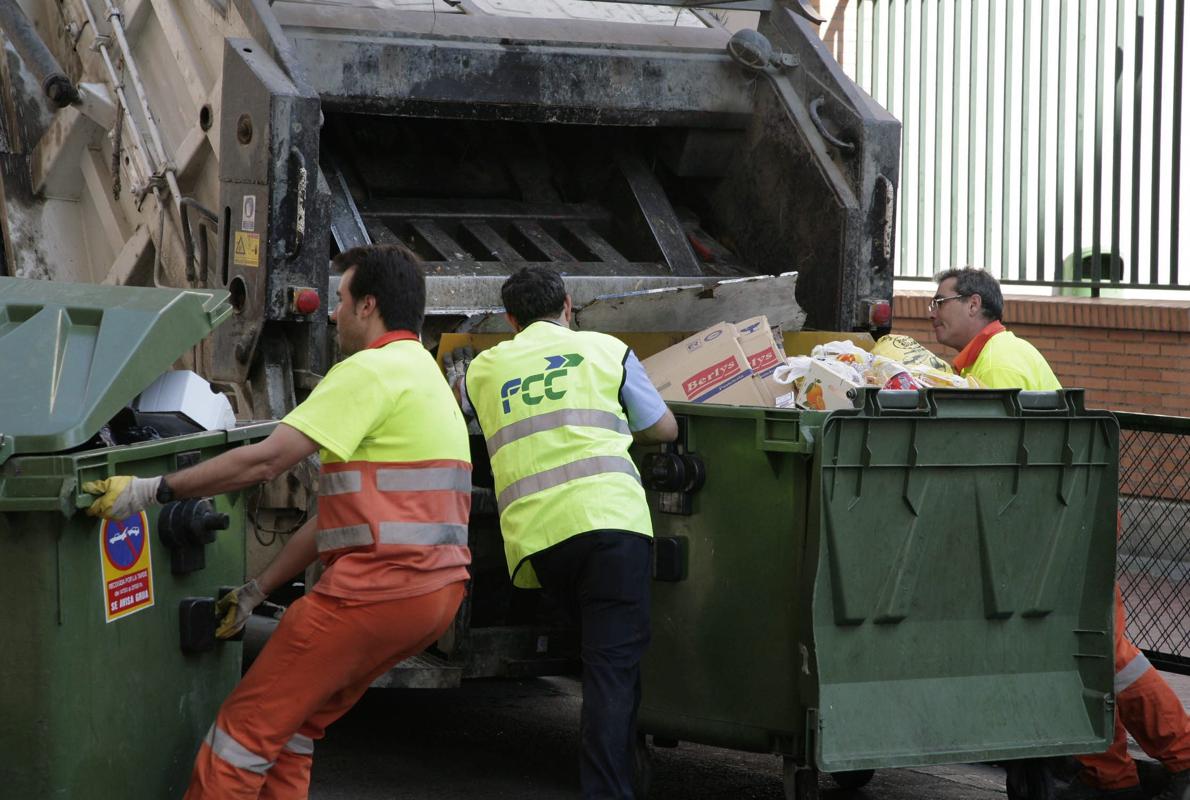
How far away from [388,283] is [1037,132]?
605cm

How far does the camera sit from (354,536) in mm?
3775

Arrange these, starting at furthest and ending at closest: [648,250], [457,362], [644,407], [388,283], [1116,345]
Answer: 1. [1116,345]
2. [648,250]
3. [457,362]
4. [644,407]
5. [388,283]

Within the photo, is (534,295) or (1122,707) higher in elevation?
(534,295)

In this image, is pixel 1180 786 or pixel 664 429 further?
pixel 1180 786

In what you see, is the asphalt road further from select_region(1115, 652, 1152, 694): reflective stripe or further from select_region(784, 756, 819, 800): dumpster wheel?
select_region(784, 756, 819, 800): dumpster wheel

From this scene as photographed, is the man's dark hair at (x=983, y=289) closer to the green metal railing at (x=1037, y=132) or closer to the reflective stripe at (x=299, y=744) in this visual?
the reflective stripe at (x=299, y=744)

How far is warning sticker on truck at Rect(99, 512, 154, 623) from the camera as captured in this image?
11.6 feet

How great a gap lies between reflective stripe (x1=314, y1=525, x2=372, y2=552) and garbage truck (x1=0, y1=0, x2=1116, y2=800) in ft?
3.50

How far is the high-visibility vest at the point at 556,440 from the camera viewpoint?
440 cm

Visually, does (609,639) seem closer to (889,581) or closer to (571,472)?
(571,472)

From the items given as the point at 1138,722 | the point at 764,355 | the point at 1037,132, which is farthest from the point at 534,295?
the point at 1037,132

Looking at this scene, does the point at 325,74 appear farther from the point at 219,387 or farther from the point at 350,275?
the point at 350,275

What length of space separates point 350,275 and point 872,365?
1639mm

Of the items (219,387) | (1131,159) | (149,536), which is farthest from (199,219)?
(1131,159)
